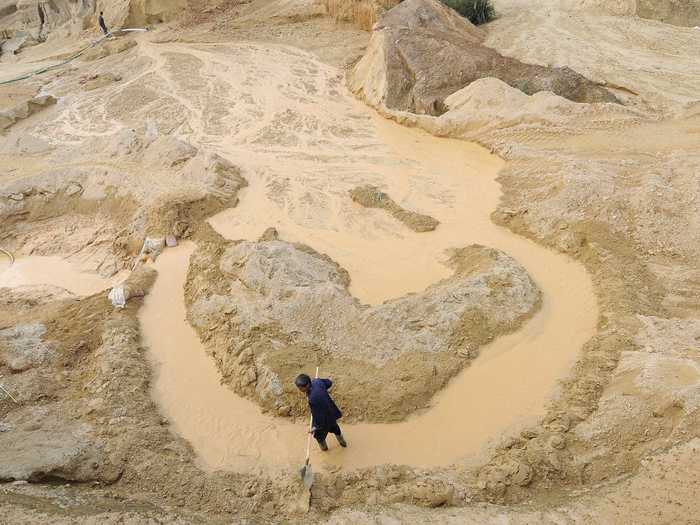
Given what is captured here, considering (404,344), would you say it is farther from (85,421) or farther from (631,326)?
(85,421)

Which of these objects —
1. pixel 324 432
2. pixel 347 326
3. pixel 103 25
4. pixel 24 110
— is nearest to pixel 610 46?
pixel 347 326

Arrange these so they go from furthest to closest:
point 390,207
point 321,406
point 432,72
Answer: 1. point 432,72
2. point 390,207
3. point 321,406

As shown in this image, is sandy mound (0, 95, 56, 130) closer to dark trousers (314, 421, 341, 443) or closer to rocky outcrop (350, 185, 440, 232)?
rocky outcrop (350, 185, 440, 232)

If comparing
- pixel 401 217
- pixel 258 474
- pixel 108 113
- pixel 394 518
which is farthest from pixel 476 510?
pixel 108 113

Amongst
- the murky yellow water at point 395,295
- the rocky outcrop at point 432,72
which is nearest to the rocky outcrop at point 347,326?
the murky yellow water at point 395,295

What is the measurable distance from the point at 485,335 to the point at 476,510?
82.0 inches

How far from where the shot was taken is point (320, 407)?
4.24 metres

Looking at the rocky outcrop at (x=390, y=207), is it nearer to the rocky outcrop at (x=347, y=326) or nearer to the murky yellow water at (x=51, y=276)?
the rocky outcrop at (x=347, y=326)

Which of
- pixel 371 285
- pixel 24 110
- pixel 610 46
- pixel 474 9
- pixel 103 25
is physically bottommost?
pixel 371 285

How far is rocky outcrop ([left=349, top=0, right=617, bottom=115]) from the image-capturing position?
10.6 m

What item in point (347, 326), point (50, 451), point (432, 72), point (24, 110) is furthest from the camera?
point (24, 110)

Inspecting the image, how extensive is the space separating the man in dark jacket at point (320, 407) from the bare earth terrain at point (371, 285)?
327mm

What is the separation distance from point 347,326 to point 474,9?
12.8 m

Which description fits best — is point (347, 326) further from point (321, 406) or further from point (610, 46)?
point (610, 46)
